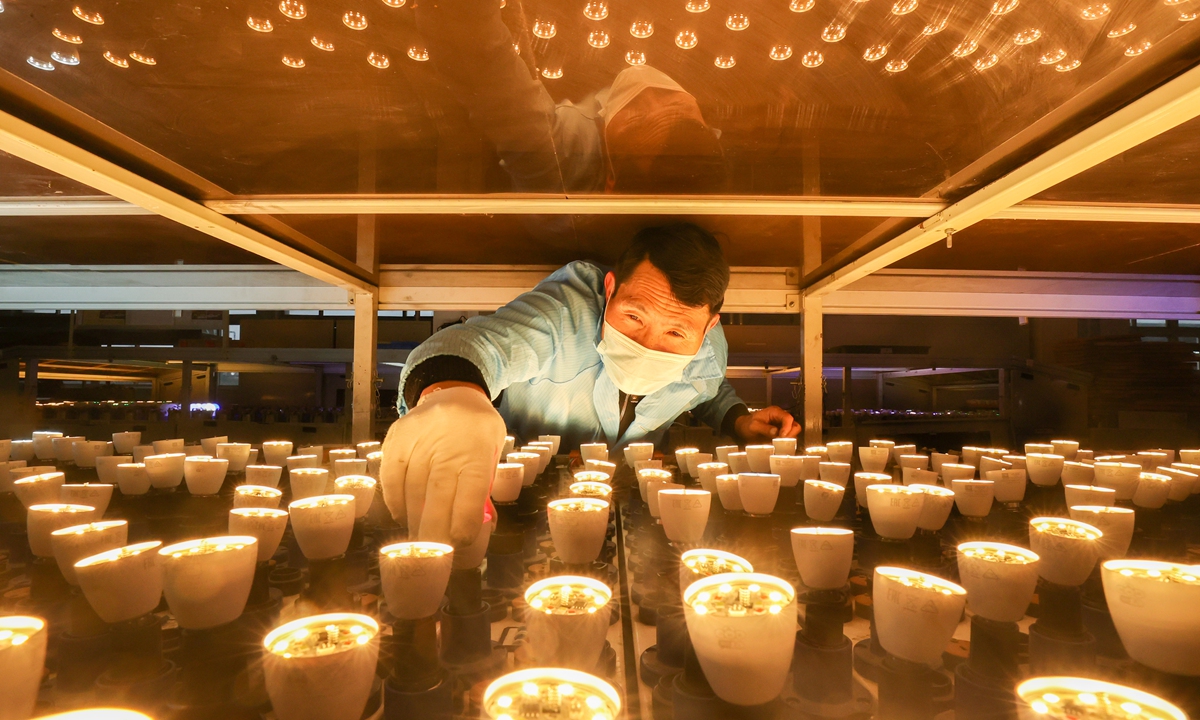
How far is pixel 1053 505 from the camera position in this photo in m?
1.11

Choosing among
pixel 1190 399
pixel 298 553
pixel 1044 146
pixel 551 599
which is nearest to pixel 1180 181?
pixel 1044 146

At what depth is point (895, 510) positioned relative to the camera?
840mm

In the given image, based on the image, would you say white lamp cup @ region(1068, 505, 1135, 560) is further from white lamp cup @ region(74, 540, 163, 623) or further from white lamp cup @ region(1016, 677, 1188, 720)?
white lamp cup @ region(74, 540, 163, 623)

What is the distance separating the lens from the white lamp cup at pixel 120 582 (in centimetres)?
58

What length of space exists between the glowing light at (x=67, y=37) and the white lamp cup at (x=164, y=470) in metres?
0.78

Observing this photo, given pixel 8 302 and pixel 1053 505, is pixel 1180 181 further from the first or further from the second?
A: pixel 8 302

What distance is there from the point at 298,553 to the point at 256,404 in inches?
108

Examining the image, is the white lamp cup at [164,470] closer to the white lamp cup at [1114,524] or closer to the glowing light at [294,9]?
the glowing light at [294,9]

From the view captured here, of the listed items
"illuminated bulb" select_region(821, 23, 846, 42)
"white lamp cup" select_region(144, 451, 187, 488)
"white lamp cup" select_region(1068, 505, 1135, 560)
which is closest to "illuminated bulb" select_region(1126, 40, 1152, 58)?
"illuminated bulb" select_region(821, 23, 846, 42)

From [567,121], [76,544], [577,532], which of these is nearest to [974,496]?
[577,532]

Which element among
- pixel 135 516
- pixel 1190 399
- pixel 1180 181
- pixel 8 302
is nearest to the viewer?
pixel 1180 181

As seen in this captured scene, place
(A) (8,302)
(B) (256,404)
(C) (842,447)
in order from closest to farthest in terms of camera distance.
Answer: (C) (842,447)
(A) (8,302)
(B) (256,404)

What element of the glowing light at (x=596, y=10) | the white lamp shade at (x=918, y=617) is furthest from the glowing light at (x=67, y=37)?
the white lamp shade at (x=918, y=617)

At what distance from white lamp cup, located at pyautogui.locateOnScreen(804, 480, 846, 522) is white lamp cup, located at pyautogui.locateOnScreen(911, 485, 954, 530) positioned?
12 cm
